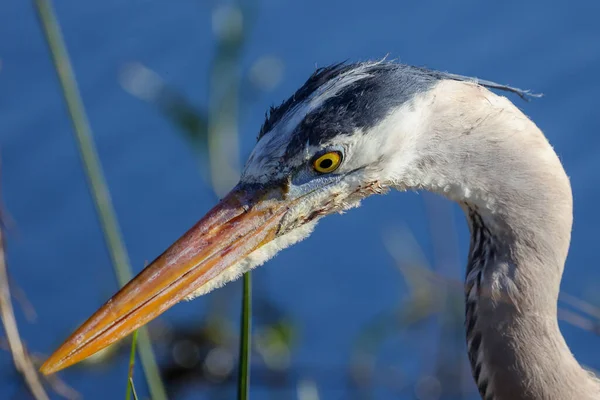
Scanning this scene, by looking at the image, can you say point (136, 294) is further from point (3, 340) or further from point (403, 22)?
point (403, 22)

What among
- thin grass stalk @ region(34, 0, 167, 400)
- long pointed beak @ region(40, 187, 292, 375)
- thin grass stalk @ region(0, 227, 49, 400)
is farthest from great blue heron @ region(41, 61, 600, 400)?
thin grass stalk @ region(0, 227, 49, 400)

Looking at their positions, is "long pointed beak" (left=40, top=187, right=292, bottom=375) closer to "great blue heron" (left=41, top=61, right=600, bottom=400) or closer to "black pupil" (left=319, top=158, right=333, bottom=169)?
"great blue heron" (left=41, top=61, right=600, bottom=400)

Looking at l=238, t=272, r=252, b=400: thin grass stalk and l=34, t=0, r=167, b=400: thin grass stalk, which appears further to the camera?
l=34, t=0, r=167, b=400: thin grass stalk

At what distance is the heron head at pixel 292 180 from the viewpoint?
78.7 inches

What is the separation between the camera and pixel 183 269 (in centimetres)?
209

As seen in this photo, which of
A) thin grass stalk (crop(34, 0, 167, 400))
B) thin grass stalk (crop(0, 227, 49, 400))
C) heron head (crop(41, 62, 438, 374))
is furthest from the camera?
thin grass stalk (crop(0, 227, 49, 400))

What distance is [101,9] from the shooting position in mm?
5012

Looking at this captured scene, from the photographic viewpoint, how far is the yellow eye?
203 cm

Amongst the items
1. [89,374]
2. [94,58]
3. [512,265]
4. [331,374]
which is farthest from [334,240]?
[512,265]

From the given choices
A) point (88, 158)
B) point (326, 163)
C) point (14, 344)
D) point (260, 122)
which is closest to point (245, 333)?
point (326, 163)

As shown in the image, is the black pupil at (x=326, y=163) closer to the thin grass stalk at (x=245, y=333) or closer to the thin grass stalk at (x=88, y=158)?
the thin grass stalk at (x=245, y=333)

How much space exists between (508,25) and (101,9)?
2005 mm

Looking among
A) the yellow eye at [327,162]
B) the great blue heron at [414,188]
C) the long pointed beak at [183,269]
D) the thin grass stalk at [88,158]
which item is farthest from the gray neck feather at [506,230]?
the thin grass stalk at [88,158]

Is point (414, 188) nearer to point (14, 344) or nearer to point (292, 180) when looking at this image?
point (292, 180)
